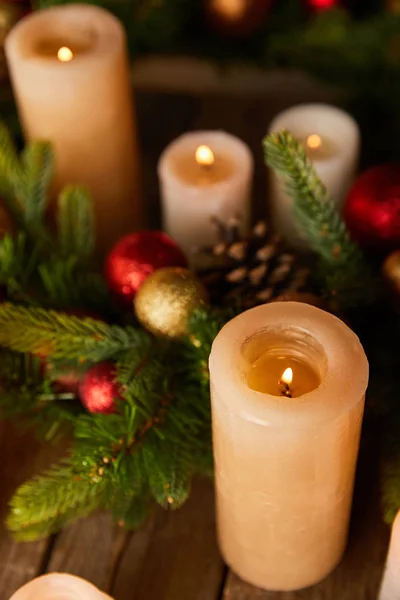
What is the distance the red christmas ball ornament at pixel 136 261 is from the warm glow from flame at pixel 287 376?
0.63 ft

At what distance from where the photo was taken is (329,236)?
603mm

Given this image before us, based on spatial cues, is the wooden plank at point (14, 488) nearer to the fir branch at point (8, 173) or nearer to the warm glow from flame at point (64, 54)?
the fir branch at point (8, 173)

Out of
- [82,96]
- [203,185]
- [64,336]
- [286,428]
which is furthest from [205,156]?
[286,428]

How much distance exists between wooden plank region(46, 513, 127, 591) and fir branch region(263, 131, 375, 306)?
0.26m

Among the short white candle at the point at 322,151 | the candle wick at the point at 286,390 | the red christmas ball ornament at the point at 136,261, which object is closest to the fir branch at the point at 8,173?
the red christmas ball ornament at the point at 136,261

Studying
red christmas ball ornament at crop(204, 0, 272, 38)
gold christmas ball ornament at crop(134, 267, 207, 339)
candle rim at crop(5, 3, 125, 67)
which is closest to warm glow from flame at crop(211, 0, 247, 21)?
red christmas ball ornament at crop(204, 0, 272, 38)

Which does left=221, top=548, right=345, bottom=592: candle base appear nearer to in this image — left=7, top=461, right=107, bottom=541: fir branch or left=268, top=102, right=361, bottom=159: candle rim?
left=7, top=461, right=107, bottom=541: fir branch

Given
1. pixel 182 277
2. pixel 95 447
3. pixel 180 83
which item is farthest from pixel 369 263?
pixel 180 83

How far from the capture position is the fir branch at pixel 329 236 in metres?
0.58

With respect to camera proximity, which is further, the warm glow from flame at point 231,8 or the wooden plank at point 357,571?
the warm glow from flame at point 231,8

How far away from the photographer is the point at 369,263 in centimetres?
66

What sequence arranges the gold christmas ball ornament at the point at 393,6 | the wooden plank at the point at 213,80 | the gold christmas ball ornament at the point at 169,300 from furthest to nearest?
1. the wooden plank at the point at 213,80
2. the gold christmas ball ornament at the point at 393,6
3. the gold christmas ball ornament at the point at 169,300

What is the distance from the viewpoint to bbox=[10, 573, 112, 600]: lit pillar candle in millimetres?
518

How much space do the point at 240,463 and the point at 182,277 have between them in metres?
0.16
